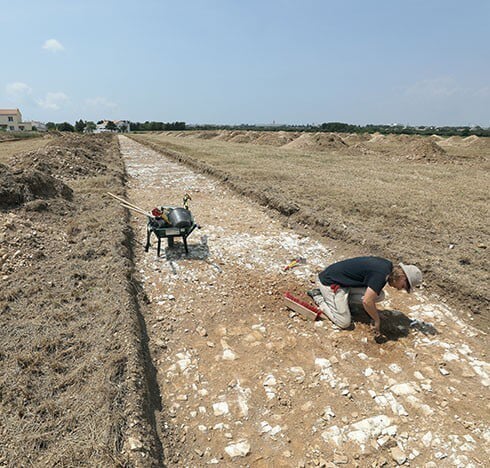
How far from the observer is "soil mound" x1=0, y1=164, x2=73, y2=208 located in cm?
716

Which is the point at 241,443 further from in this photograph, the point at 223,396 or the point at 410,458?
the point at 410,458

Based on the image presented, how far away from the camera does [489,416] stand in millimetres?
3166

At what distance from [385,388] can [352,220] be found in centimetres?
546

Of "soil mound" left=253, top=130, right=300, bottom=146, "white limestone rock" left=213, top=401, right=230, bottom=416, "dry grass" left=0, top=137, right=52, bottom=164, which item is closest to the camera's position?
"white limestone rock" left=213, top=401, right=230, bottom=416

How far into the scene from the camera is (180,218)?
600 centimetres

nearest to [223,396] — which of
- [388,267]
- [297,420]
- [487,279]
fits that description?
[297,420]

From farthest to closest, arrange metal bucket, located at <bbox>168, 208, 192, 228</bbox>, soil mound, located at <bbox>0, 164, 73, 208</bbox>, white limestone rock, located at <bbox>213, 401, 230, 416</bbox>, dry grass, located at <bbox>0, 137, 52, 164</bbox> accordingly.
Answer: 1. dry grass, located at <bbox>0, 137, 52, 164</bbox>
2. soil mound, located at <bbox>0, 164, 73, 208</bbox>
3. metal bucket, located at <bbox>168, 208, 192, 228</bbox>
4. white limestone rock, located at <bbox>213, 401, 230, 416</bbox>

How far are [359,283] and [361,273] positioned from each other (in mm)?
143

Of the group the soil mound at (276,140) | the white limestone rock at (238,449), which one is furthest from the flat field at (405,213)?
the soil mound at (276,140)

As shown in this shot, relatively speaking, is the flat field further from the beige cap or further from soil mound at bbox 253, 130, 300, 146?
soil mound at bbox 253, 130, 300, 146

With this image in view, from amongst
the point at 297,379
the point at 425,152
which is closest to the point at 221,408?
the point at 297,379

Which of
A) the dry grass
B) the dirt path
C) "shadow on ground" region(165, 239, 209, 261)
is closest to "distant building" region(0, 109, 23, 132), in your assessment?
the dry grass

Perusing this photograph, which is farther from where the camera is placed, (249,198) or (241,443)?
(249,198)

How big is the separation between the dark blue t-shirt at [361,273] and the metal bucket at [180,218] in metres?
2.64
